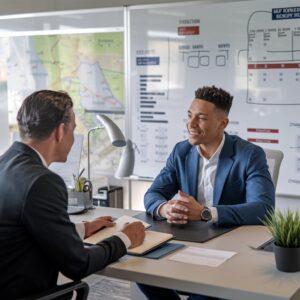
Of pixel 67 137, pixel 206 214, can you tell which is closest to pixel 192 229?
pixel 206 214

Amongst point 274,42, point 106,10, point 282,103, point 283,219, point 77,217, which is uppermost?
point 106,10

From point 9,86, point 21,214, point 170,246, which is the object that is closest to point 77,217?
point 170,246

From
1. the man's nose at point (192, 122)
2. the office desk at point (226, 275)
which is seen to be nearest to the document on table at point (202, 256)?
the office desk at point (226, 275)

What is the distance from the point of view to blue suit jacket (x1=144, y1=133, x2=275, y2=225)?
240cm

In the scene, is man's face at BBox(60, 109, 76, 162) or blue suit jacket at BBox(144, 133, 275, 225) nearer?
man's face at BBox(60, 109, 76, 162)

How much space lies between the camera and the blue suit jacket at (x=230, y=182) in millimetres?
2400

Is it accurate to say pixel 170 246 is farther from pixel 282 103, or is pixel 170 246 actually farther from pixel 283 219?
pixel 282 103

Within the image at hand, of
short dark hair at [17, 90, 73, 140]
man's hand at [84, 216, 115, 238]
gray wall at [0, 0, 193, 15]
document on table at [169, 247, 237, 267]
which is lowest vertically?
document on table at [169, 247, 237, 267]

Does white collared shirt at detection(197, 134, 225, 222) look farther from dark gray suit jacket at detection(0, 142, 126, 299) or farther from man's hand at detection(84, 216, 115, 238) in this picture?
→ dark gray suit jacket at detection(0, 142, 126, 299)

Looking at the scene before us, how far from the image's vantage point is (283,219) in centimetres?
182

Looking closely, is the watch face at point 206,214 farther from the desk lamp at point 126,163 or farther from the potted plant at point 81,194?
the desk lamp at point 126,163

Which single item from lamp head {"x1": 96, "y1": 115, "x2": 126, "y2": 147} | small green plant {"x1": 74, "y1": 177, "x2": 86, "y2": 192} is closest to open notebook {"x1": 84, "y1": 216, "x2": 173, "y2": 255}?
small green plant {"x1": 74, "y1": 177, "x2": 86, "y2": 192}

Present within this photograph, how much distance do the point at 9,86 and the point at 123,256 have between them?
3134 mm

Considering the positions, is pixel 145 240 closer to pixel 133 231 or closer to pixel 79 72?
pixel 133 231
